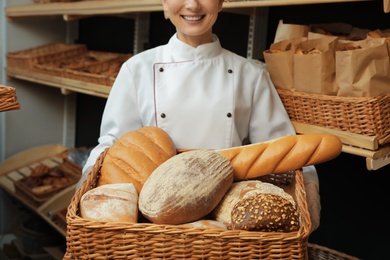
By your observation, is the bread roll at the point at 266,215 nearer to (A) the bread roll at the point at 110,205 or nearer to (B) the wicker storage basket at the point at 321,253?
(A) the bread roll at the point at 110,205

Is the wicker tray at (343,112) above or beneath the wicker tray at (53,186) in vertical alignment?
above

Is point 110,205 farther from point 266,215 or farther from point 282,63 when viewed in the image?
point 282,63

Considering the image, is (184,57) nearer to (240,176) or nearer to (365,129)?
(240,176)

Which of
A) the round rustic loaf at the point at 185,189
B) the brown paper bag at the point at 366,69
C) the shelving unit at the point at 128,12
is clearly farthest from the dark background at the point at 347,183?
the round rustic loaf at the point at 185,189

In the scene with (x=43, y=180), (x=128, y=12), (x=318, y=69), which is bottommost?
(x=43, y=180)

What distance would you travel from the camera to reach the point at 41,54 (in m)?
2.98

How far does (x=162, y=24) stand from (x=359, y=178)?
1389 mm

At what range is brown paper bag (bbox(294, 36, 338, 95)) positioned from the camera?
1405mm

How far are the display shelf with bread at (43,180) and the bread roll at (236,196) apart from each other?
168cm

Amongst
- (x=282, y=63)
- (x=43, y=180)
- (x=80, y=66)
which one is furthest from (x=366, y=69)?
(x=43, y=180)

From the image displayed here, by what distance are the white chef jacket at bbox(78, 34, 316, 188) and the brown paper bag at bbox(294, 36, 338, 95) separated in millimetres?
Answer: 102

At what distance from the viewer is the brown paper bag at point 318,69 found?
141 centimetres

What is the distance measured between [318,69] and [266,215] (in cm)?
66

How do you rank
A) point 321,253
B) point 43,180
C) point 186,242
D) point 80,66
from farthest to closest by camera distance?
point 43,180, point 80,66, point 321,253, point 186,242
